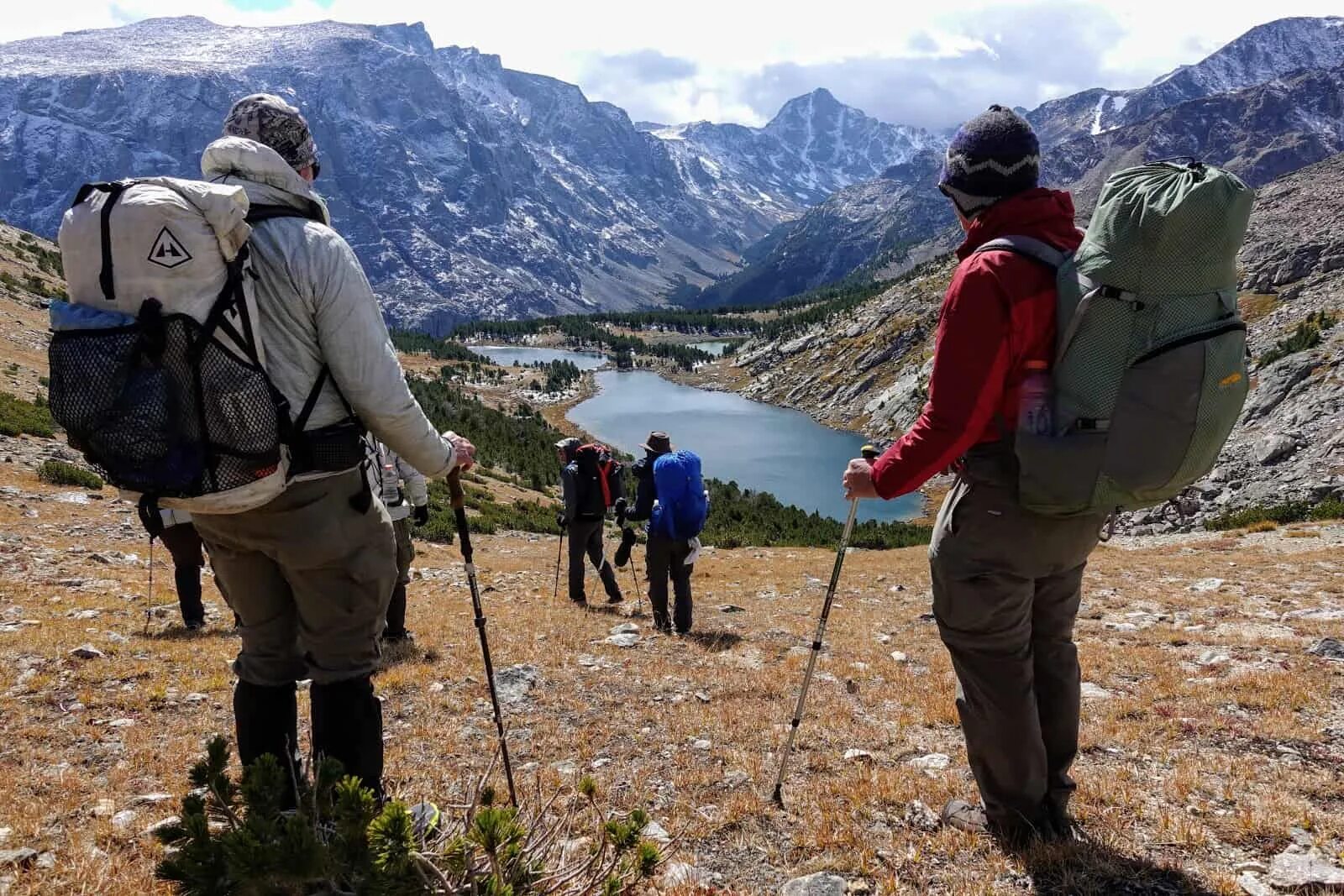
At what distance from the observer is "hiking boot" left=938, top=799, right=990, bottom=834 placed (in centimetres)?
411

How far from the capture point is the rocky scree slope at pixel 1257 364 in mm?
35688

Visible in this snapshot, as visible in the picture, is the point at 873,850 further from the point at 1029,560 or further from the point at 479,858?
the point at 479,858

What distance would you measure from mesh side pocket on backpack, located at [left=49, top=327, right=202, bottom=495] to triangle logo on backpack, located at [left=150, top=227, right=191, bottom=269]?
27 centimetres

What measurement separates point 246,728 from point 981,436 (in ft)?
12.2

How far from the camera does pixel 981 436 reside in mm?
3557

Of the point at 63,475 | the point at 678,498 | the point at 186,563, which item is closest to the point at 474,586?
the point at 678,498

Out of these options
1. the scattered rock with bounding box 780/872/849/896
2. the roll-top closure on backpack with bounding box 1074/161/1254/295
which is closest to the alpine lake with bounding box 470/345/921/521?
the scattered rock with bounding box 780/872/849/896

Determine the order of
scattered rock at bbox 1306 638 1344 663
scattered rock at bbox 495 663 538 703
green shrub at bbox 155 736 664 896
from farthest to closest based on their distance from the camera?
scattered rock at bbox 1306 638 1344 663 → scattered rock at bbox 495 663 538 703 → green shrub at bbox 155 736 664 896

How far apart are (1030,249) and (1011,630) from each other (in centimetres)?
176

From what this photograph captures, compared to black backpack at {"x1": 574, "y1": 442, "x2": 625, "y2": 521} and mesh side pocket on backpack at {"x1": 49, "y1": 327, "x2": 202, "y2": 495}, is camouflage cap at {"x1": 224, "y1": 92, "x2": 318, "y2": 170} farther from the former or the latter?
black backpack at {"x1": 574, "y1": 442, "x2": 625, "y2": 521}

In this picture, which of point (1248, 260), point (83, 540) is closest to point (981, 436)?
point (83, 540)

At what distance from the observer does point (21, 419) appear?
2188 cm

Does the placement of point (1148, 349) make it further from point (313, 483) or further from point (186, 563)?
point (186, 563)

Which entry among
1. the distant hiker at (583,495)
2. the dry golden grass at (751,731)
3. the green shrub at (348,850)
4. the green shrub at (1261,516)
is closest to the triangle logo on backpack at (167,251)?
the green shrub at (348,850)
